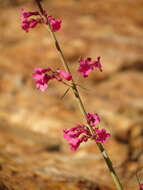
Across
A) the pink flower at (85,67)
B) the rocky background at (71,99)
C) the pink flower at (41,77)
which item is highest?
the rocky background at (71,99)

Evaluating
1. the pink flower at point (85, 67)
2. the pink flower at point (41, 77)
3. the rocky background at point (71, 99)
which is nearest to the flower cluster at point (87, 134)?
the pink flower at point (85, 67)

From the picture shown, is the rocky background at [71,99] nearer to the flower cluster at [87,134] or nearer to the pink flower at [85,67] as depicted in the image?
the flower cluster at [87,134]

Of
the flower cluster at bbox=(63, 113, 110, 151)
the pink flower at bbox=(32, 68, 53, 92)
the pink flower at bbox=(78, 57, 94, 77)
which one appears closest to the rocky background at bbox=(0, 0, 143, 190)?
the flower cluster at bbox=(63, 113, 110, 151)

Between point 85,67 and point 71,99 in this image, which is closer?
point 85,67

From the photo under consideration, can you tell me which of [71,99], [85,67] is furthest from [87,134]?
[71,99]

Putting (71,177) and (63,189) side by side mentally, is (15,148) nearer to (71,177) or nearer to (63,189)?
(71,177)

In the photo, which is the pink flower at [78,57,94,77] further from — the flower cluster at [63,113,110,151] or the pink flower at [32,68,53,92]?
the flower cluster at [63,113,110,151]

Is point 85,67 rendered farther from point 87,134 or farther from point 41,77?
point 87,134

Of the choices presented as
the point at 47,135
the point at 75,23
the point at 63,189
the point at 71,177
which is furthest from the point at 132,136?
the point at 75,23
